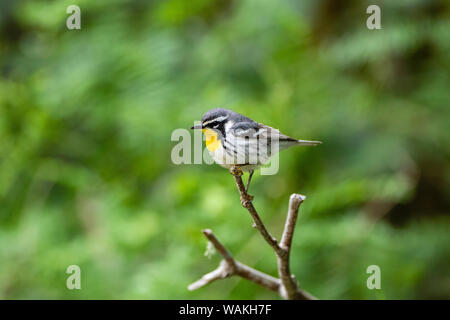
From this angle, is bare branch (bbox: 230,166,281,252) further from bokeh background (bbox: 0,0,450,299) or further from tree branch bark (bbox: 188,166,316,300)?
bokeh background (bbox: 0,0,450,299)

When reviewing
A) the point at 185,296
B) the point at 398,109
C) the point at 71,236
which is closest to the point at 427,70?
the point at 398,109

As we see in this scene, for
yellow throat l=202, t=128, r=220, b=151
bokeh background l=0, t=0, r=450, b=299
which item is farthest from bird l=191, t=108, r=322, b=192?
bokeh background l=0, t=0, r=450, b=299

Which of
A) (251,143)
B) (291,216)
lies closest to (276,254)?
(291,216)

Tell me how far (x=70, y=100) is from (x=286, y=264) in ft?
6.50

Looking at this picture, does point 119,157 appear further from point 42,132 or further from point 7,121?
point 7,121

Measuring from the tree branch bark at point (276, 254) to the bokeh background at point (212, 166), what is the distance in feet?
2.78

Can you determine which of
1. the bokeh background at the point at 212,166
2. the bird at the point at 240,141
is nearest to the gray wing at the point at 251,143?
the bird at the point at 240,141

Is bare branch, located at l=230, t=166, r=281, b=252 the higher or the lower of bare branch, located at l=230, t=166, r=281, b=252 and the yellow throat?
the lower

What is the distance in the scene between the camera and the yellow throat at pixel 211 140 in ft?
3.51

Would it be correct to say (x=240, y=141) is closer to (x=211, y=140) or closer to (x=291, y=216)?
(x=211, y=140)

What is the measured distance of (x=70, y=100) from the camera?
9.20ft

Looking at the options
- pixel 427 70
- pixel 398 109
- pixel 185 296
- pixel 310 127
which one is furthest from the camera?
pixel 427 70

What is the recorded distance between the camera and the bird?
105 centimetres

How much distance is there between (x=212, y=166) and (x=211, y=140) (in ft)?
5.02
